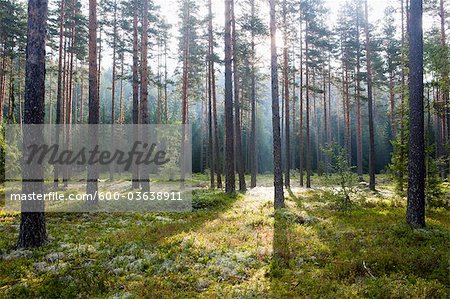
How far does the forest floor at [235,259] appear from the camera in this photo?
19.4 feet

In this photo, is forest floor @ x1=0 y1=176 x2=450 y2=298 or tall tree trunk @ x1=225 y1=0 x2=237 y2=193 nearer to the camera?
forest floor @ x1=0 y1=176 x2=450 y2=298

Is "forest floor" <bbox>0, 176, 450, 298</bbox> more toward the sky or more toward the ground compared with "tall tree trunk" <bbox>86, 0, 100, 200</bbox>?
more toward the ground

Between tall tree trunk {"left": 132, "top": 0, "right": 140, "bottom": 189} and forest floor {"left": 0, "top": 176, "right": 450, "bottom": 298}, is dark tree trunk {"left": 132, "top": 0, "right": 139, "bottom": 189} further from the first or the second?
forest floor {"left": 0, "top": 176, "right": 450, "bottom": 298}

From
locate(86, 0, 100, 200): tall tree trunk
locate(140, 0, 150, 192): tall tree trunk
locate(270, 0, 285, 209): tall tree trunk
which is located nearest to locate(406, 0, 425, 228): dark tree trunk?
locate(270, 0, 285, 209): tall tree trunk

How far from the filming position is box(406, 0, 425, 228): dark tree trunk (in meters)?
10.1

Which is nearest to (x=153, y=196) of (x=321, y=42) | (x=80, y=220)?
(x=80, y=220)

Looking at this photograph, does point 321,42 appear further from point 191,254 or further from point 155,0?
point 191,254

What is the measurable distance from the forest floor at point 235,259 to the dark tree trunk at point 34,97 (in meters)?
0.54

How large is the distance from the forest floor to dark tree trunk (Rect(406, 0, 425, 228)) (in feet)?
2.46

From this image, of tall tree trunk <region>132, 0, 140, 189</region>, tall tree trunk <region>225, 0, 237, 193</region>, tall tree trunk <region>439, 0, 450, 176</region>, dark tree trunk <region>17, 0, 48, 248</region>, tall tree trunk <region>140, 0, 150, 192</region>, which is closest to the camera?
dark tree trunk <region>17, 0, 48, 248</region>

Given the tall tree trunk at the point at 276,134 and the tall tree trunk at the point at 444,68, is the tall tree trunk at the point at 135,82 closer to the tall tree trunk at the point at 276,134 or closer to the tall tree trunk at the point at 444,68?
the tall tree trunk at the point at 276,134

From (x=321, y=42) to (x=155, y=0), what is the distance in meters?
14.3

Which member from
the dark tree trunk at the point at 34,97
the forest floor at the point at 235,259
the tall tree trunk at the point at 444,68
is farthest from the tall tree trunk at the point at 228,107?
the dark tree trunk at the point at 34,97

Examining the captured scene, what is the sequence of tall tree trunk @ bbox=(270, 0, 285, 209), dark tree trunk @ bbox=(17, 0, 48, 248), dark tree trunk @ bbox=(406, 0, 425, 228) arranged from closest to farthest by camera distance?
dark tree trunk @ bbox=(17, 0, 48, 248) < dark tree trunk @ bbox=(406, 0, 425, 228) < tall tree trunk @ bbox=(270, 0, 285, 209)
